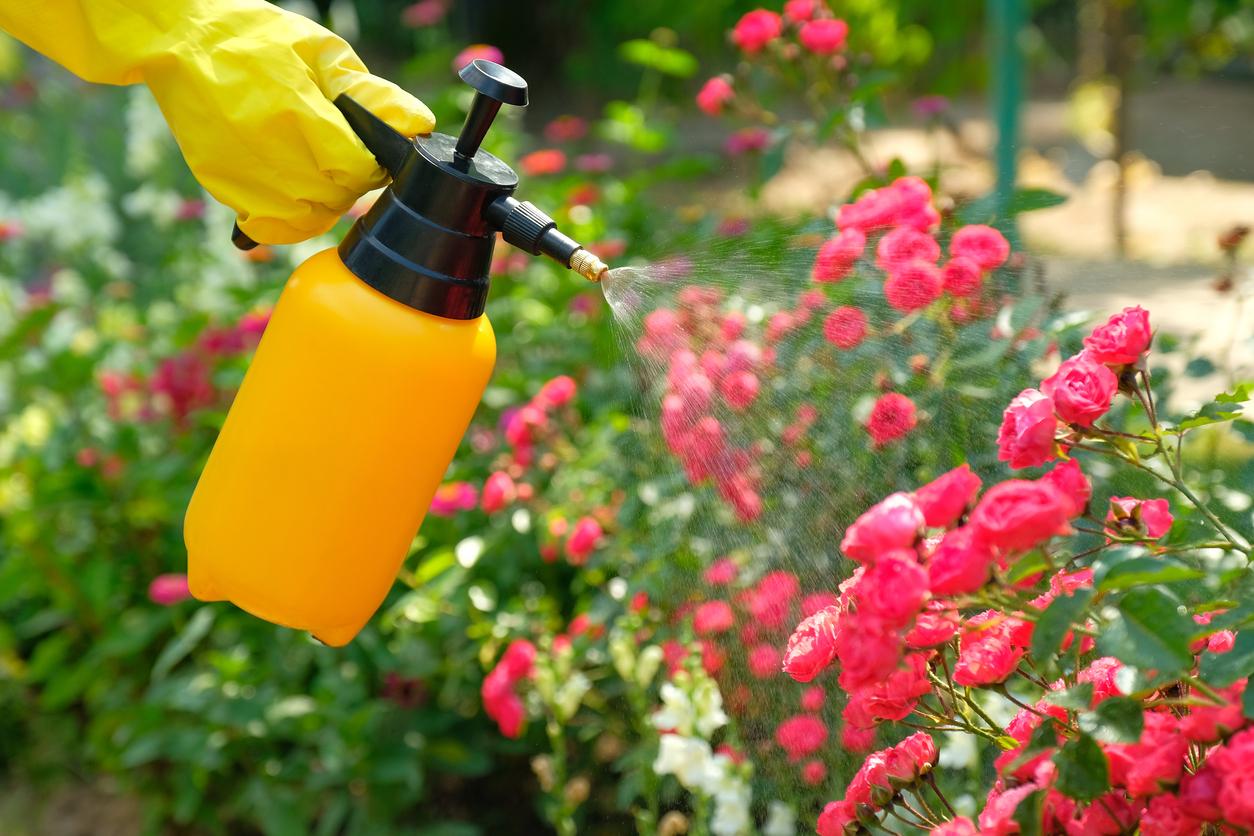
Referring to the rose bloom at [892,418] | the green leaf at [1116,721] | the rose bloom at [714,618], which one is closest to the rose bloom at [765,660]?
the rose bloom at [714,618]

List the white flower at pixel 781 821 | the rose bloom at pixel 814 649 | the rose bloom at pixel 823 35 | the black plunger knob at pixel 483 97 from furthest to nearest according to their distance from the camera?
the rose bloom at pixel 823 35 → the white flower at pixel 781 821 → the black plunger knob at pixel 483 97 → the rose bloom at pixel 814 649

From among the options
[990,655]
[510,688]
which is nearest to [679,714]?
[510,688]

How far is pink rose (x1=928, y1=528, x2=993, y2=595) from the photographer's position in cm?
67

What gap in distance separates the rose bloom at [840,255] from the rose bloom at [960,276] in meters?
0.11

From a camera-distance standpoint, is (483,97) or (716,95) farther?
(716,95)

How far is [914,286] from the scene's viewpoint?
4.36ft

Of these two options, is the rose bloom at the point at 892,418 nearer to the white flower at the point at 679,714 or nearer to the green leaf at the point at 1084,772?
the white flower at the point at 679,714

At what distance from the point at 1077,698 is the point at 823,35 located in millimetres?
1499

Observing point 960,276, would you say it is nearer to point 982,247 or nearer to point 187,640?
point 982,247

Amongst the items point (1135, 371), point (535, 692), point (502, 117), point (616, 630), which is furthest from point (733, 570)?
point (502, 117)

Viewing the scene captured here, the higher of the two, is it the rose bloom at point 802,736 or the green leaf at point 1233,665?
the green leaf at point 1233,665

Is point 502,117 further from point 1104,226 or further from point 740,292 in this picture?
point 1104,226

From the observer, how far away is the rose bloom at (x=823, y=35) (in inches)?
78.5

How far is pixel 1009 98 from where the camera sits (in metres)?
3.97
